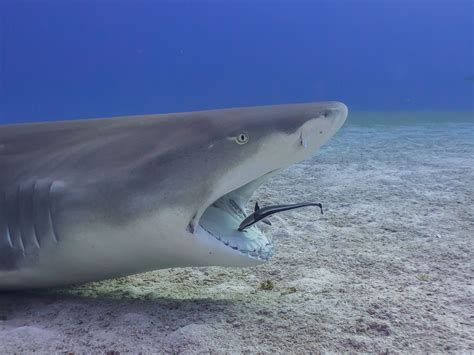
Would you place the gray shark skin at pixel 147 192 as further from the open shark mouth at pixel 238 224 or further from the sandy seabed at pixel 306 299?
the sandy seabed at pixel 306 299

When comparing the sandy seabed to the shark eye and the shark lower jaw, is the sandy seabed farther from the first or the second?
the shark eye

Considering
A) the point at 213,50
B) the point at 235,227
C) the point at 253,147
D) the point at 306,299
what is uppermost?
the point at 213,50

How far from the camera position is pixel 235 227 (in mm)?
2080

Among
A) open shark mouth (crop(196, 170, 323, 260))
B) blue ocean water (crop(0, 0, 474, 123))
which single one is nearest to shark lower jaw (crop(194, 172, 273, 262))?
open shark mouth (crop(196, 170, 323, 260))

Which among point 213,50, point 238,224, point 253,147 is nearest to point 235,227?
point 238,224

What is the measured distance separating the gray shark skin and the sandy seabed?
0.22 meters

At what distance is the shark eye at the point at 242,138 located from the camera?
1800mm

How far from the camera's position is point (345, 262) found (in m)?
2.78

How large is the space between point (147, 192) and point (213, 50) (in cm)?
7850

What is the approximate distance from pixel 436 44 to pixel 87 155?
65.6m

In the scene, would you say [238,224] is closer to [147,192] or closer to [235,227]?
[235,227]

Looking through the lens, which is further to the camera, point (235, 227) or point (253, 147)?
point (235, 227)

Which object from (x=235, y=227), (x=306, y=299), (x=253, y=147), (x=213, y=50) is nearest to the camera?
(x=253, y=147)

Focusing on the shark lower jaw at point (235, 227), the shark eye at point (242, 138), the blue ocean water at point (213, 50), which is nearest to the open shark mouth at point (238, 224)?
the shark lower jaw at point (235, 227)
